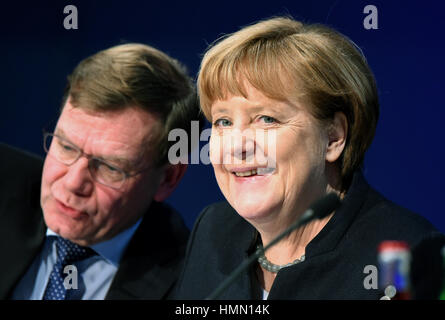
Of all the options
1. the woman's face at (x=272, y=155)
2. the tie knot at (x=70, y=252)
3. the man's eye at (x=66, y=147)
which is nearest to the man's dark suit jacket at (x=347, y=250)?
the woman's face at (x=272, y=155)

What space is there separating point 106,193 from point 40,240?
0.30 meters

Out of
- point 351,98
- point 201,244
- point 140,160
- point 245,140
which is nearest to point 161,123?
point 140,160

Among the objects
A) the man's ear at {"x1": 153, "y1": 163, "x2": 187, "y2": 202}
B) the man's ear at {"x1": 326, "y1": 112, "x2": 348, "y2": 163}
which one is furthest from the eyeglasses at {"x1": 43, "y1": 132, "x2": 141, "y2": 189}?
the man's ear at {"x1": 326, "y1": 112, "x2": 348, "y2": 163}

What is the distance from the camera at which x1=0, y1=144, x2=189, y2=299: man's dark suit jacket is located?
215 cm

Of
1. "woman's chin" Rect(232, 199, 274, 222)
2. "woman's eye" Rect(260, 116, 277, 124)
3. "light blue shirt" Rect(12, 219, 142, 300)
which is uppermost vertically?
"woman's eye" Rect(260, 116, 277, 124)

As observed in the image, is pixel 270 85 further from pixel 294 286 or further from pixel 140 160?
pixel 140 160

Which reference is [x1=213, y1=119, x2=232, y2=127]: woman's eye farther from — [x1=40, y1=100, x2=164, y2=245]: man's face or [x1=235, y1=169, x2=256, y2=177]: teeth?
[x1=40, y1=100, x2=164, y2=245]: man's face

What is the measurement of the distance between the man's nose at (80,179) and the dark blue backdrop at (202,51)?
564mm

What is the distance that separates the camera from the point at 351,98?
168 centimetres

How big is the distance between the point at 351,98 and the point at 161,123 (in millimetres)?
765

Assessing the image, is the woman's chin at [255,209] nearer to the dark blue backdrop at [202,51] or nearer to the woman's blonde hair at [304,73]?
the woman's blonde hair at [304,73]

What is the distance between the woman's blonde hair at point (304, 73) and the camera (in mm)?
1636

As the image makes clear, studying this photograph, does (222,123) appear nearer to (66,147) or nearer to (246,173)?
(246,173)

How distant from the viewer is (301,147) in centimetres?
166
